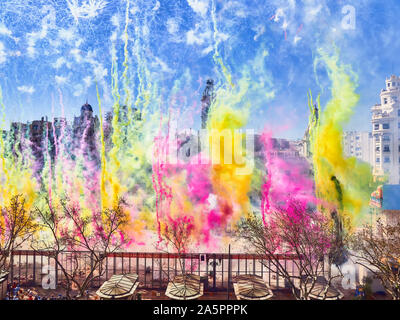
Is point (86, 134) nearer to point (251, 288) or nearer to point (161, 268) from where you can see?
point (161, 268)

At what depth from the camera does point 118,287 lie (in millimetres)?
17656

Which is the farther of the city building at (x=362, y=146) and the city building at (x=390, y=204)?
the city building at (x=362, y=146)

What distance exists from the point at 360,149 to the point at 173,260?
46807 millimetres

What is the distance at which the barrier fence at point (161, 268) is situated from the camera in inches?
824

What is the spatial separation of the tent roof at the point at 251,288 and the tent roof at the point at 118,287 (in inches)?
292

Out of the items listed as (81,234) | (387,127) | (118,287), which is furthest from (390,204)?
(81,234)

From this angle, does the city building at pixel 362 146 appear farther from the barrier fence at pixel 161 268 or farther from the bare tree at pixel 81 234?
the bare tree at pixel 81 234

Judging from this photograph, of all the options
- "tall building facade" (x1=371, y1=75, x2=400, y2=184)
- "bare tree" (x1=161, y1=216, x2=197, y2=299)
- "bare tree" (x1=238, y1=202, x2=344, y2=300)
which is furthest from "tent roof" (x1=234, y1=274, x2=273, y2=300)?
"tall building facade" (x1=371, y1=75, x2=400, y2=184)

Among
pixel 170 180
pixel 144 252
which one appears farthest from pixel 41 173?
pixel 144 252

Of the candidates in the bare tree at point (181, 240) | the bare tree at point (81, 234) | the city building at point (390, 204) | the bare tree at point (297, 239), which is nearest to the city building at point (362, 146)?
the city building at point (390, 204)

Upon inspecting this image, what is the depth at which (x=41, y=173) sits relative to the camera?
29297 mm

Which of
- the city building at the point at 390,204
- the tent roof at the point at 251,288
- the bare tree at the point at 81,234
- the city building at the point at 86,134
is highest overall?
the city building at the point at 86,134

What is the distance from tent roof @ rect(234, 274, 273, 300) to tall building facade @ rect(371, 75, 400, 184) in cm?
3045

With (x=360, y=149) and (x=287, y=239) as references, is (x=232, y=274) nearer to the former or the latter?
(x=287, y=239)
